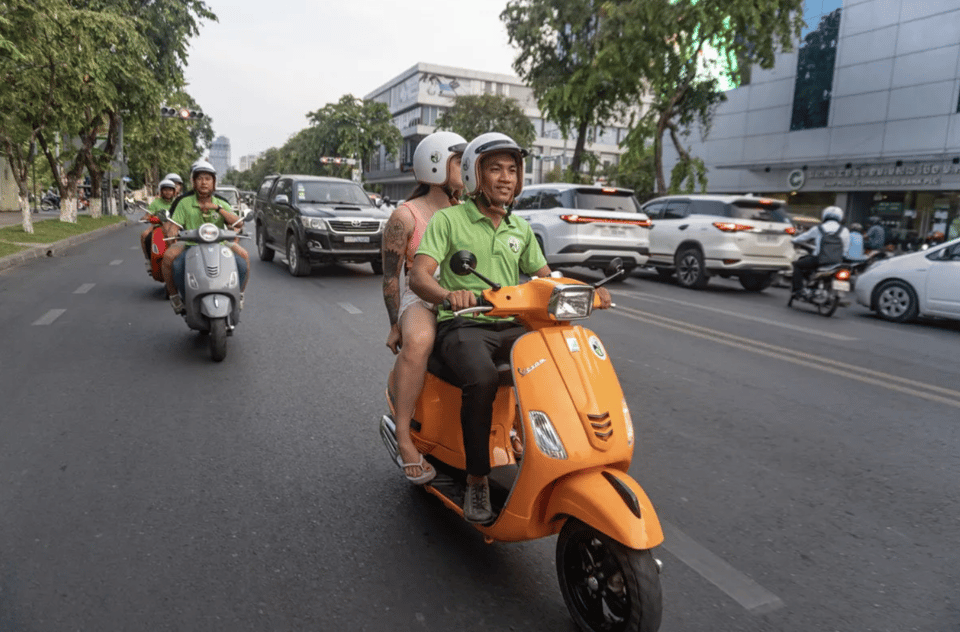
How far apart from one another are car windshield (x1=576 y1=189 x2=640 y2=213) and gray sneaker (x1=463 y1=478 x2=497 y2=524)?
10.7m

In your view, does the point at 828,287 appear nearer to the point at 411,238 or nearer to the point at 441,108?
the point at 411,238

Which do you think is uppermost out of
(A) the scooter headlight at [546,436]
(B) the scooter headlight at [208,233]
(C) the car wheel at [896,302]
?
(B) the scooter headlight at [208,233]

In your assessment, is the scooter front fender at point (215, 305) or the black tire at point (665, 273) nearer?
the scooter front fender at point (215, 305)

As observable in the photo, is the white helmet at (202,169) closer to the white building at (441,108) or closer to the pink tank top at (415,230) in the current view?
the pink tank top at (415,230)

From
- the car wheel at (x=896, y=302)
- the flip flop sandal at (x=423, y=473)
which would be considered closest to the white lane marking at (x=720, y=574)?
the flip flop sandal at (x=423, y=473)

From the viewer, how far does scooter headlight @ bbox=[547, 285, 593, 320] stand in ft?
8.53

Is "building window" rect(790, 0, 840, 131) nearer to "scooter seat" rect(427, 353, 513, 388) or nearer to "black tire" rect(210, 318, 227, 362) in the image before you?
"black tire" rect(210, 318, 227, 362)

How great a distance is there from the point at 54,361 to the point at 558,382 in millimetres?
5332

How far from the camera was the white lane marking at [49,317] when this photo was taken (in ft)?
26.3

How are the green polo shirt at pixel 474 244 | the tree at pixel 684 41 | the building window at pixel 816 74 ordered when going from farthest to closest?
the building window at pixel 816 74 < the tree at pixel 684 41 < the green polo shirt at pixel 474 244

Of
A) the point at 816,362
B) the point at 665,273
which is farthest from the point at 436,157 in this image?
the point at 665,273

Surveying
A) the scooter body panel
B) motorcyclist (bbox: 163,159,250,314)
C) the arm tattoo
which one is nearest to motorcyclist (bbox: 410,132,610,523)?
the arm tattoo

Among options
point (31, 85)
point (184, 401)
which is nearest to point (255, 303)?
point (184, 401)

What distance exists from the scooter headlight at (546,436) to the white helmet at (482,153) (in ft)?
3.46
